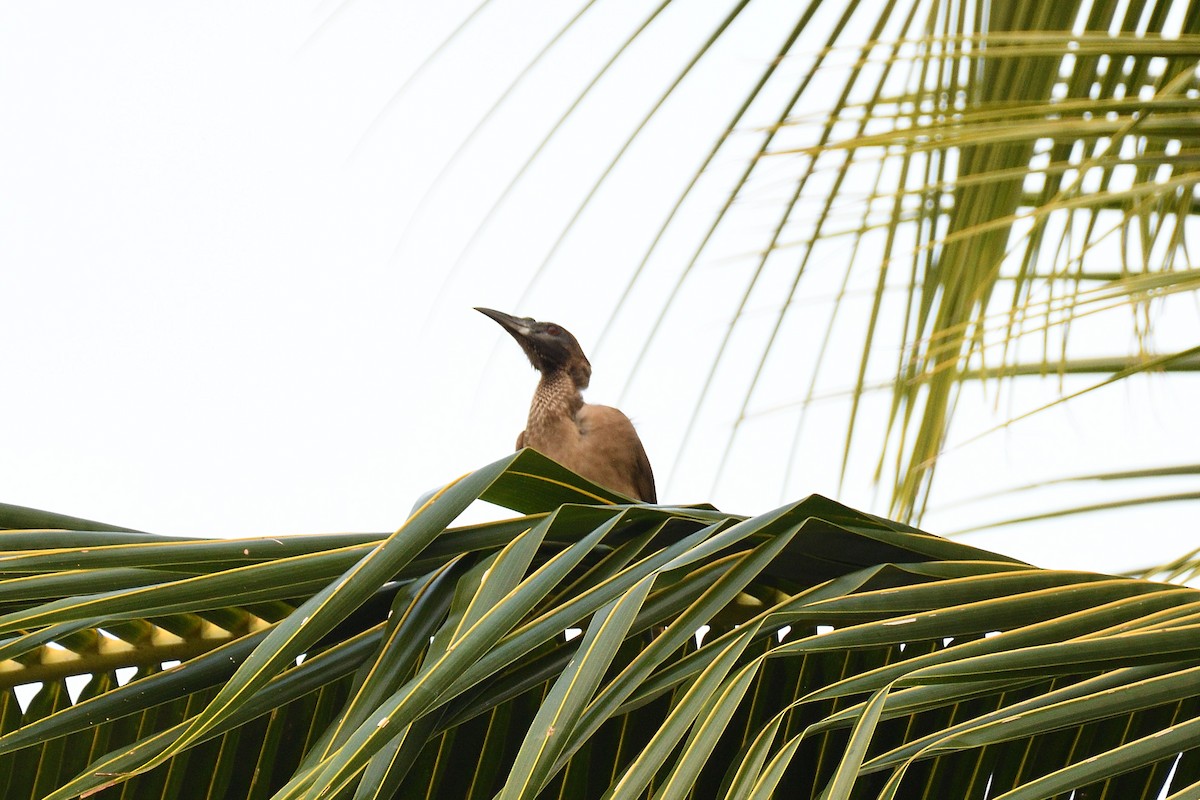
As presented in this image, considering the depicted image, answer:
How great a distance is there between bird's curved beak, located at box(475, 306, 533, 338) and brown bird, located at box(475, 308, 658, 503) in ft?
0.28

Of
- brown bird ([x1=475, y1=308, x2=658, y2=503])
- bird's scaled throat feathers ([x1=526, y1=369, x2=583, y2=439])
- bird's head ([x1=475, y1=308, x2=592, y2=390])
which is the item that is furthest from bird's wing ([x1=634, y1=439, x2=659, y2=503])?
bird's head ([x1=475, y1=308, x2=592, y2=390])

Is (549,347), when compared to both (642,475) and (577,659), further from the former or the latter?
(577,659)

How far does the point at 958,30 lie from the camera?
195 centimetres

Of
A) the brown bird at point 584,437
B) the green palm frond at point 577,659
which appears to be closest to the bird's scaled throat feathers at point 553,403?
the brown bird at point 584,437

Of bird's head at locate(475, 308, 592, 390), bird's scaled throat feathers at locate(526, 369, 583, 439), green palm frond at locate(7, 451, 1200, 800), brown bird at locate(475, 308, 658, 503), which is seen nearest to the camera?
green palm frond at locate(7, 451, 1200, 800)

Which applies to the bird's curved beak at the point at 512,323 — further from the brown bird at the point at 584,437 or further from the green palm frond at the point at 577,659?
the green palm frond at the point at 577,659

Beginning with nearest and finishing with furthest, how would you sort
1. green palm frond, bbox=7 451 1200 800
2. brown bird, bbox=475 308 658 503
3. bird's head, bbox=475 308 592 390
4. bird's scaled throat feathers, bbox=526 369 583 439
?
green palm frond, bbox=7 451 1200 800 → brown bird, bbox=475 308 658 503 → bird's scaled throat feathers, bbox=526 369 583 439 → bird's head, bbox=475 308 592 390

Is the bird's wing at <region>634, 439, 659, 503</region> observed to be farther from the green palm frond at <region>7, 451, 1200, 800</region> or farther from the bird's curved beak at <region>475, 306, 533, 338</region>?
the green palm frond at <region>7, 451, 1200, 800</region>

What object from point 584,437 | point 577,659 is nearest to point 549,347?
point 584,437

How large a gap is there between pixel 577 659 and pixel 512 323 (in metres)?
3.32

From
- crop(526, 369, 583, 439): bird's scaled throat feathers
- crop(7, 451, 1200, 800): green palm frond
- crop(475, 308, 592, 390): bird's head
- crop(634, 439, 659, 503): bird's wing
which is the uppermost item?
crop(475, 308, 592, 390): bird's head

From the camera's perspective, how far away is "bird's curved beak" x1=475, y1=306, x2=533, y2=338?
4129mm

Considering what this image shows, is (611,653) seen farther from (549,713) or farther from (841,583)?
(841,583)

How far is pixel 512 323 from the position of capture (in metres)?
4.20
